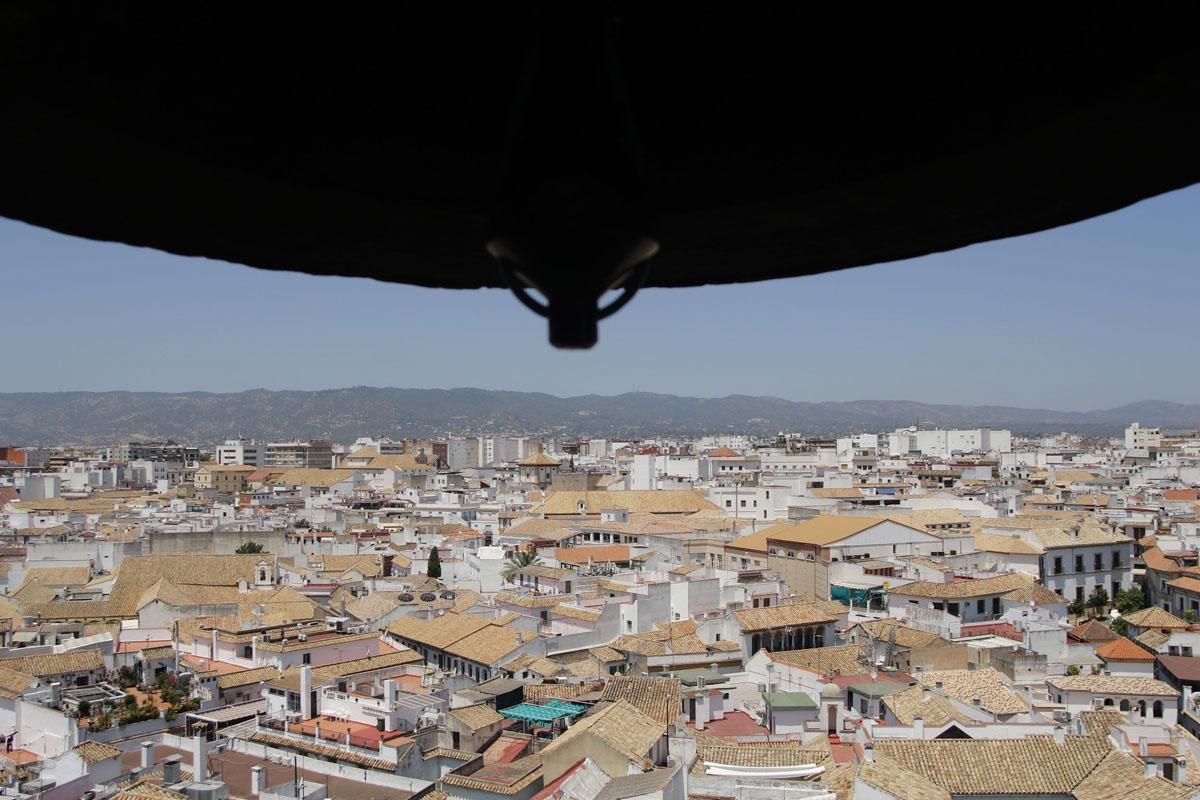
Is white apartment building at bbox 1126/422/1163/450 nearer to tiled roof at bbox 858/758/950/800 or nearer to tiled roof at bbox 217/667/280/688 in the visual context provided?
tiled roof at bbox 217/667/280/688

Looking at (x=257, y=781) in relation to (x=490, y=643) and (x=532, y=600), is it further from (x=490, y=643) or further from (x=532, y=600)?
(x=532, y=600)

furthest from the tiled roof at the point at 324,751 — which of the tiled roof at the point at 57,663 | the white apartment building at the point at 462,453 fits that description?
the white apartment building at the point at 462,453

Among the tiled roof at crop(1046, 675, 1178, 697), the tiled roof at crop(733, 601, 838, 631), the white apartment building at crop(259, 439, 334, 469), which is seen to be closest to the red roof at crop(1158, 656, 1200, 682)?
the tiled roof at crop(1046, 675, 1178, 697)

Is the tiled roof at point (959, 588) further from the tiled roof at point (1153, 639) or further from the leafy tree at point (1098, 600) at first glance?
the leafy tree at point (1098, 600)

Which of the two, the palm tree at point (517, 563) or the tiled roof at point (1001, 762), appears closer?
the tiled roof at point (1001, 762)

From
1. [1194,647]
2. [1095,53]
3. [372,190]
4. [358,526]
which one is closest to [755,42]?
[1095,53]

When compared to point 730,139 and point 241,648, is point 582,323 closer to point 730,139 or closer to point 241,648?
point 730,139
